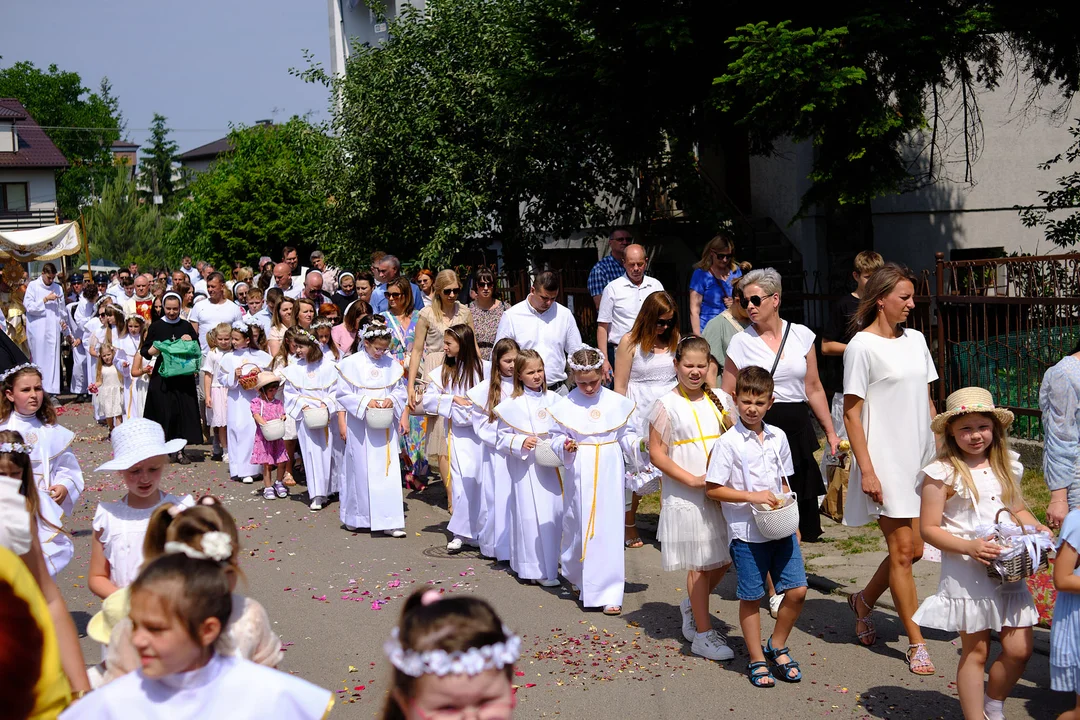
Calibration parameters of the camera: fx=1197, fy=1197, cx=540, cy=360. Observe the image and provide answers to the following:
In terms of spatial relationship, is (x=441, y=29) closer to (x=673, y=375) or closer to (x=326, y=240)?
(x=326, y=240)

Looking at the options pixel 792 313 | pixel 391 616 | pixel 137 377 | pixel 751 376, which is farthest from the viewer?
pixel 792 313

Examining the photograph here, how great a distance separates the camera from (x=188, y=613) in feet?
10.3

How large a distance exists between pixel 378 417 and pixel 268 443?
258 centimetres

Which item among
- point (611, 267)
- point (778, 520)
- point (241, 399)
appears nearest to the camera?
point (778, 520)

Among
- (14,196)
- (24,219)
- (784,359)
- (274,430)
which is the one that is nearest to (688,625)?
(784,359)

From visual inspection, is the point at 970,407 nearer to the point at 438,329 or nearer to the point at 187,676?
the point at 187,676

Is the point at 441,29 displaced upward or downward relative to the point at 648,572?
upward

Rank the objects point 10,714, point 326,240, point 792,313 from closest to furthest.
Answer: point 10,714 < point 792,313 < point 326,240

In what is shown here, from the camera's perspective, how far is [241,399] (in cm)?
1280

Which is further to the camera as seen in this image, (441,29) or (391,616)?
(441,29)

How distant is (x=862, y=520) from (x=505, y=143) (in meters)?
12.3

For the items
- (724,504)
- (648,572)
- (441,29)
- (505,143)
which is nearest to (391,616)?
(648,572)

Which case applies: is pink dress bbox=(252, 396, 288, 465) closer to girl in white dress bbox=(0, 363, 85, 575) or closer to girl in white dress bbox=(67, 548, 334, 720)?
girl in white dress bbox=(0, 363, 85, 575)

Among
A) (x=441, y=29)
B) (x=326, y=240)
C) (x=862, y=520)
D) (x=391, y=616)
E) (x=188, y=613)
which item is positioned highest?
(x=441, y=29)
